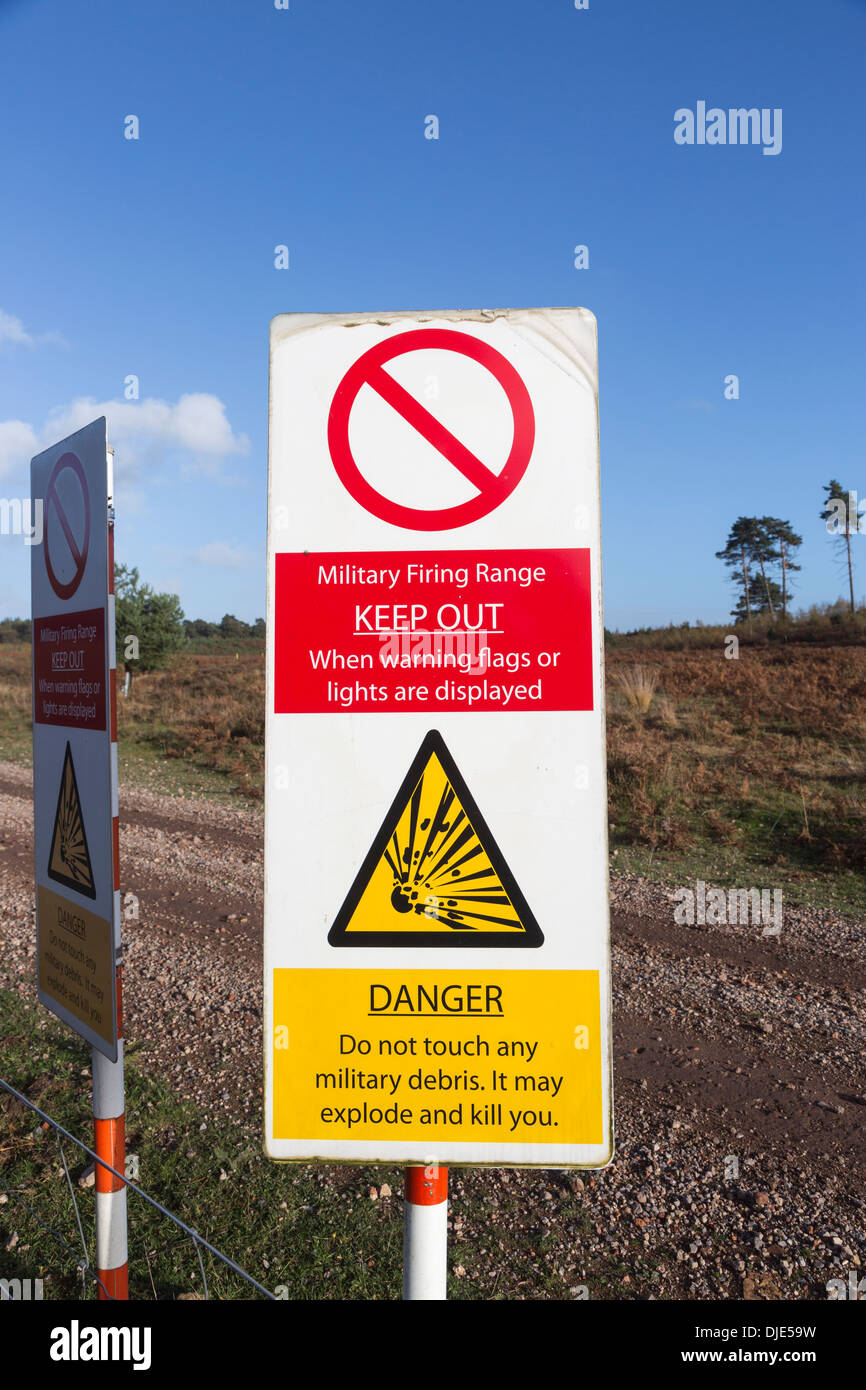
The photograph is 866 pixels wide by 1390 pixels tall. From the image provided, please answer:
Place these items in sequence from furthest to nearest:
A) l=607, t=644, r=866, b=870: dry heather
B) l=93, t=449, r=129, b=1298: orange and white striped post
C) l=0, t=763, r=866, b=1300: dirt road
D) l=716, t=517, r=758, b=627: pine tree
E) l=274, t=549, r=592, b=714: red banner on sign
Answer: l=716, t=517, r=758, b=627: pine tree → l=607, t=644, r=866, b=870: dry heather → l=0, t=763, r=866, b=1300: dirt road → l=93, t=449, r=129, b=1298: orange and white striped post → l=274, t=549, r=592, b=714: red banner on sign

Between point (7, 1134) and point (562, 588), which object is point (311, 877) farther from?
point (7, 1134)

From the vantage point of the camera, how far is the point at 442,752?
4.81 feet

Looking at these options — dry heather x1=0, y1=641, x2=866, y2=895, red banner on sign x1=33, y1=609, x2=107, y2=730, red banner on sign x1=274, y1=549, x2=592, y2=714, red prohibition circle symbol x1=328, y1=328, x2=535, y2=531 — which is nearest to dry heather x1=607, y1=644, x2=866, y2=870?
dry heather x1=0, y1=641, x2=866, y2=895

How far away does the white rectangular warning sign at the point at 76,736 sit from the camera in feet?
7.27

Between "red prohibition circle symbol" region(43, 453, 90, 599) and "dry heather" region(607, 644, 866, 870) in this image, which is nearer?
"red prohibition circle symbol" region(43, 453, 90, 599)

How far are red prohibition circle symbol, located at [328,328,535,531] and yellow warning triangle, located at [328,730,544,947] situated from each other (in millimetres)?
411

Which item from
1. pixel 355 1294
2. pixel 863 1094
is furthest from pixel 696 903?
pixel 355 1294

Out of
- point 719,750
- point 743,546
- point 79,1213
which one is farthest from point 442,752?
point 743,546

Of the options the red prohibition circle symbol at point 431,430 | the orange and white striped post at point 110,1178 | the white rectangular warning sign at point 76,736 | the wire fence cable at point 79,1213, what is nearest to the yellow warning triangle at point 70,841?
the white rectangular warning sign at point 76,736

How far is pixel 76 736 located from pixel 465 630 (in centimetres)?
150

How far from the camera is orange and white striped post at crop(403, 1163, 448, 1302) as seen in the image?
150cm

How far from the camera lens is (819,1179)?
3.66 meters

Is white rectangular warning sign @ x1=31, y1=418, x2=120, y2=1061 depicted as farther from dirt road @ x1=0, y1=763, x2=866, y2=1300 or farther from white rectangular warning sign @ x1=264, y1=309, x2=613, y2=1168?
dirt road @ x1=0, y1=763, x2=866, y2=1300
